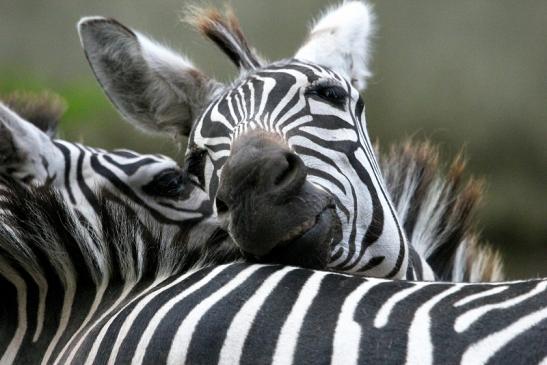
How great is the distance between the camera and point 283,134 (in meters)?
2.98

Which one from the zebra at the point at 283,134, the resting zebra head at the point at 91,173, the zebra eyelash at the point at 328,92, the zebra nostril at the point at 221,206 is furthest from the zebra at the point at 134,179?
the zebra nostril at the point at 221,206

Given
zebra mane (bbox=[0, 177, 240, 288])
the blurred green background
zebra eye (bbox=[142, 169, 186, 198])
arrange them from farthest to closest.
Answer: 1. the blurred green background
2. zebra eye (bbox=[142, 169, 186, 198])
3. zebra mane (bbox=[0, 177, 240, 288])

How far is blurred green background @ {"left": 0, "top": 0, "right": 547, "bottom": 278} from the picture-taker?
31.0ft

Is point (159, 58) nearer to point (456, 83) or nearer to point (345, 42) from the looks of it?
point (345, 42)

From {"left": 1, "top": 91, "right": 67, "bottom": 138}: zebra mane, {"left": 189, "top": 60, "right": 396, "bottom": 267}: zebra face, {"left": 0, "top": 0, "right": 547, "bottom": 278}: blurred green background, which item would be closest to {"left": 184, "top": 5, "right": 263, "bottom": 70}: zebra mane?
{"left": 189, "top": 60, "right": 396, "bottom": 267}: zebra face

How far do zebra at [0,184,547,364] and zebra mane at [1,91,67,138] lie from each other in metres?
1.93

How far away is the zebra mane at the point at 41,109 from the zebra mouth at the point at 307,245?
2.28m

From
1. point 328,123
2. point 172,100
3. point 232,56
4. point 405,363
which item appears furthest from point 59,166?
point 405,363

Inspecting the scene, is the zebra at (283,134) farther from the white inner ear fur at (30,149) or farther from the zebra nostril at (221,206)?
the white inner ear fur at (30,149)

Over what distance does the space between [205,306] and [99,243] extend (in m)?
0.44

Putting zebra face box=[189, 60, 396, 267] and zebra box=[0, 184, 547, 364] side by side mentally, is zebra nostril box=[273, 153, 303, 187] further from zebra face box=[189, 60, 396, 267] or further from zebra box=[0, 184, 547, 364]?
zebra box=[0, 184, 547, 364]

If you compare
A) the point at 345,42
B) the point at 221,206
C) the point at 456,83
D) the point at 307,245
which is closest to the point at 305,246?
the point at 307,245

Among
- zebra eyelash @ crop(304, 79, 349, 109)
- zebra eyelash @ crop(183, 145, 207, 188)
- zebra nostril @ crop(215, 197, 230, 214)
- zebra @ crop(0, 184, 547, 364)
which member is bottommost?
zebra @ crop(0, 184, 547, 364)

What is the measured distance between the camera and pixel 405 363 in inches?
72.1
